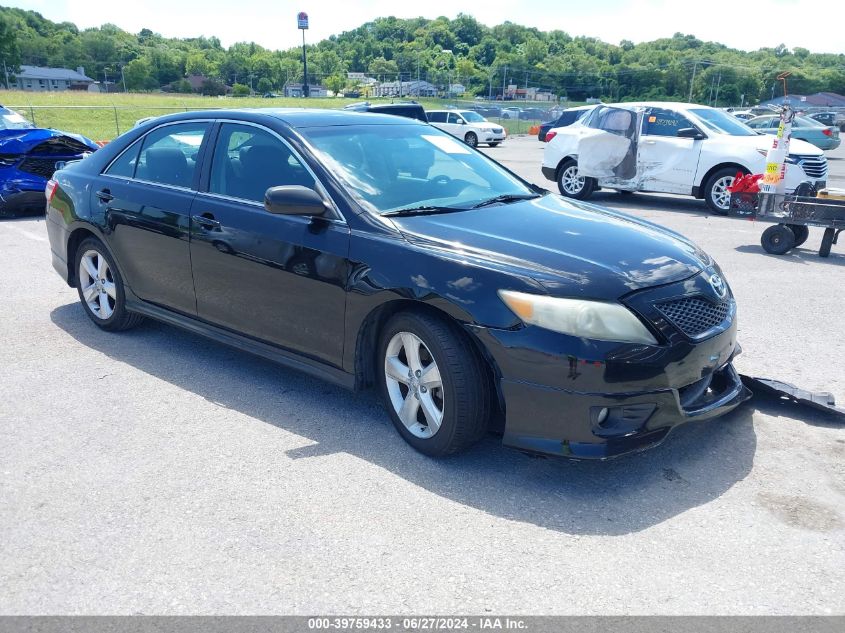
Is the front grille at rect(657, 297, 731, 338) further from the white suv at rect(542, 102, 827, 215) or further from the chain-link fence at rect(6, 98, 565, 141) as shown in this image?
the chain-link fence at rect(6, 98, 565, 141)

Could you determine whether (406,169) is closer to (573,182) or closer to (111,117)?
(573,182)

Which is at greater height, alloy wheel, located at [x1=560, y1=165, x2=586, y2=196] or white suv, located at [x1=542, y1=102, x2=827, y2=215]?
white suv, located at [x1=542, y1=102, x2=827, y2=215]

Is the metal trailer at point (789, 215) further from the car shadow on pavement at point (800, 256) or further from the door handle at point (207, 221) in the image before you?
the door handle at point (207, 221)

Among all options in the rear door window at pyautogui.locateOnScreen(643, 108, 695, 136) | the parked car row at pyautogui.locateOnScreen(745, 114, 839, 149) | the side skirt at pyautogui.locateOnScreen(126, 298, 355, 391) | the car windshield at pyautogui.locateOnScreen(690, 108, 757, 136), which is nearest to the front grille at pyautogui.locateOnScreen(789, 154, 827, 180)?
the car windshield at pyautogui.locateOnScreen(690, 108, 757, 136)

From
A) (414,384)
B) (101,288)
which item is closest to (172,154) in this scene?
(101,288)

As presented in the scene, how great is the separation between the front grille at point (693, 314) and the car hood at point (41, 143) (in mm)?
10214

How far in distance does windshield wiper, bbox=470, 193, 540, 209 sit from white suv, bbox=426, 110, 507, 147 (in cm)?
2740

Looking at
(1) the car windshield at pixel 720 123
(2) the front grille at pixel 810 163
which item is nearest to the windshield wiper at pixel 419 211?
(1) the car windshield at pixel 720 123

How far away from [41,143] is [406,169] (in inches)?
340

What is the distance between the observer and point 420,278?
349 cm

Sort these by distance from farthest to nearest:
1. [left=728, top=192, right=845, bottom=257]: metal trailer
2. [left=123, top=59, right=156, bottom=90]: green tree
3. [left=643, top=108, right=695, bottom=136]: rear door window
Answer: [left=123, top=59, right=156, bottom=90]: green tree
[left=643, top=108, right=695, bottom=136]: rear door window
[left=728, top=192, right=845, bottom=257]: metal trailer

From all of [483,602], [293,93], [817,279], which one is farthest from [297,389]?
[293,93]

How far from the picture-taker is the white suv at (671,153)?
11.9m

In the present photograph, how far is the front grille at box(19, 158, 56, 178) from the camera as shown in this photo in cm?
1077
